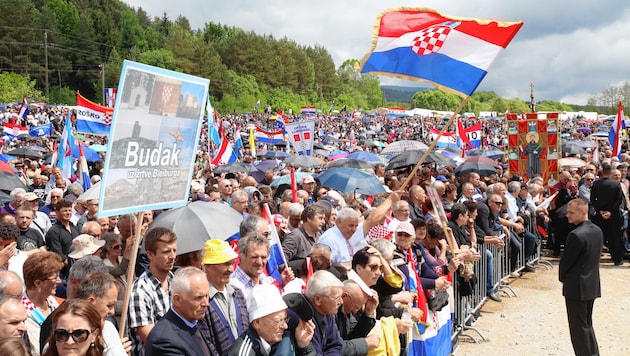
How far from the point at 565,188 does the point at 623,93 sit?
105921mm

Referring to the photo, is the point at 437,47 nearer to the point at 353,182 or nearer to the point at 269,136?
Answer: the point at 353,182

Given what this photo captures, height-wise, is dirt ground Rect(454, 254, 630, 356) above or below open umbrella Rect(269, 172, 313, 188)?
below

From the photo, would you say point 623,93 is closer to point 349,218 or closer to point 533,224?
point 533,224

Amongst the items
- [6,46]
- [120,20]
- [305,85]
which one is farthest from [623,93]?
[6,46]

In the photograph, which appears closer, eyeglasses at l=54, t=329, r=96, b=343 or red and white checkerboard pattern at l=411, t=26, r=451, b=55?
eyeglasses at l=54, t=329, r=96, b=343

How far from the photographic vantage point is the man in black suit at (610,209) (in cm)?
1103

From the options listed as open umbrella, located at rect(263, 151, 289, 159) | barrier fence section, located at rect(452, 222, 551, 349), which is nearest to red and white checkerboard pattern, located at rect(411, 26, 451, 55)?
A: barrier fence section, located at rect(452, 222, 551, 349)

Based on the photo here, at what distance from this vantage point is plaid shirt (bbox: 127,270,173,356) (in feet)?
12.7

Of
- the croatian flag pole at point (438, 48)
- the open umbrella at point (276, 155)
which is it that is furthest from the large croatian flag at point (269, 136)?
the croatian flag pole at point (438, 48)

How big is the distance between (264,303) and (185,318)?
45 centimetres

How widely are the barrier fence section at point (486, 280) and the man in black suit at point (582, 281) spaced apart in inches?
48.8

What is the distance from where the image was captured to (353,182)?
31.4 ft

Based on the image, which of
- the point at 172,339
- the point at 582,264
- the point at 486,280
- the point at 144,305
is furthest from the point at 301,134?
the point at 172,339

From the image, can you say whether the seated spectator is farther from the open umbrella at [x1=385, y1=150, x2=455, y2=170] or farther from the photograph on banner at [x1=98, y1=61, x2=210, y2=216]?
the open umbrella at [x1=385, y1=150, x2=455, y2=170]
